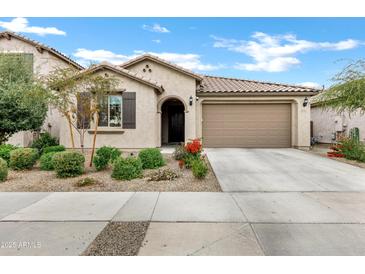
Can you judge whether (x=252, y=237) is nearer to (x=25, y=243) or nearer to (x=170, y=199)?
(x=170, y=199)

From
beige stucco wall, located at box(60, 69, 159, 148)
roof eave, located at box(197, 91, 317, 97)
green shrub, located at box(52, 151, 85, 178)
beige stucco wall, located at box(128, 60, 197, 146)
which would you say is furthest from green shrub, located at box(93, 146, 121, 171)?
roof eave, located at box(197, 91, 317, 97)

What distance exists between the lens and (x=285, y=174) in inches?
299

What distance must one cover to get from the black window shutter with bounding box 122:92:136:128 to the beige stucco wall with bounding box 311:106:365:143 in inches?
A: 463

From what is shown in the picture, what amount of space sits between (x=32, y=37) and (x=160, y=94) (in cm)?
811

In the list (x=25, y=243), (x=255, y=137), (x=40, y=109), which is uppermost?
(x=40, y=109)

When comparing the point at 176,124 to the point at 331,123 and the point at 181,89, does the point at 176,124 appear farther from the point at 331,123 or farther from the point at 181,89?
the point at 331,123

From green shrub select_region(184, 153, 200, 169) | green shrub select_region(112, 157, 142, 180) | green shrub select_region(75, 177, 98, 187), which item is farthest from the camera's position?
green shrub select_region(184, 153, 200, 169)

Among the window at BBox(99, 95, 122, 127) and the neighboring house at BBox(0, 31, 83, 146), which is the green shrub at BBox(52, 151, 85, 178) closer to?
the window at BBox(99, 95, 122, 127)

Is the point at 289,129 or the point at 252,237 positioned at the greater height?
the point at 289,129

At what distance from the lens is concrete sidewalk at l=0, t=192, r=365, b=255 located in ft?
10.4

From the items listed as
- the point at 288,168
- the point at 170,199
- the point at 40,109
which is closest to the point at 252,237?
the point at 170,199

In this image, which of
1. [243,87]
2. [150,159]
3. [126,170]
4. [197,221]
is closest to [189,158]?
[150,159]

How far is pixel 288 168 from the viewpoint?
8.48m

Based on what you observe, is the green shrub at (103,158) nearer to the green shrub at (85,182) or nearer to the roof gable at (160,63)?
the green shrub at (85,182)
